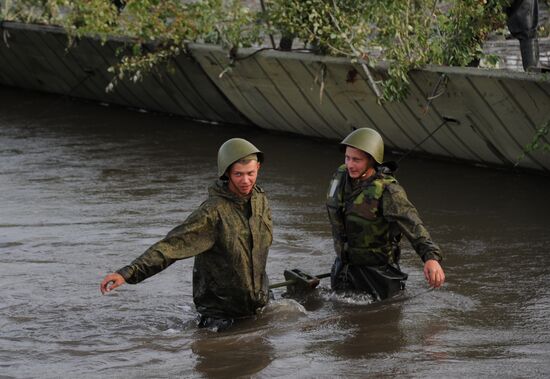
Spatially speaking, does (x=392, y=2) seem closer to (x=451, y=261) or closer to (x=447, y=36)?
(x=447, y=36)

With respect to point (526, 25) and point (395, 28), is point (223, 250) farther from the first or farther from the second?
point (526, 25)

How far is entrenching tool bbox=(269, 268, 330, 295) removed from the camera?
26.8 ft

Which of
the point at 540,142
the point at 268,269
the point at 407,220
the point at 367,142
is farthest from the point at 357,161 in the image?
the point at 540,142

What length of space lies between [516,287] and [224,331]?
216cm

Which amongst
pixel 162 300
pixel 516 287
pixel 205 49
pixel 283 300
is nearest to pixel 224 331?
pixel 283 300

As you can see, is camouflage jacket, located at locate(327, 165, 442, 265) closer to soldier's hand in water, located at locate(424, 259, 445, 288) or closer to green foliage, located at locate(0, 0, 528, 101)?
soldier's hand in water, located at locate(424, 259, 445, 288)

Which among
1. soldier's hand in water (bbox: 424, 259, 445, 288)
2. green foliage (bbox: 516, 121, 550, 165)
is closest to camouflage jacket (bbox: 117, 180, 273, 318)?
soldier's hand in water (bbox: 424, 259, 445, 288)

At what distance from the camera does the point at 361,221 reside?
7.89 m

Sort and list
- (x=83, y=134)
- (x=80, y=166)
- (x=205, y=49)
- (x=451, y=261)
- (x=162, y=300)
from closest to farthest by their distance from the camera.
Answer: (x=162, y=300)
(x=451, y=261)
(x=80, y=166)
(x=205, y=49)
(x=83, y=134)

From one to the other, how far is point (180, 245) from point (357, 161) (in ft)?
4.39

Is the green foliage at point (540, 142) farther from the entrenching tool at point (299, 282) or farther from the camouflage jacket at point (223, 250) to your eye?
the camouflage jacket at point (223, 250)

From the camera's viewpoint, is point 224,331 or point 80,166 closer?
point 224,331

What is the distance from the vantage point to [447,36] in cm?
1223

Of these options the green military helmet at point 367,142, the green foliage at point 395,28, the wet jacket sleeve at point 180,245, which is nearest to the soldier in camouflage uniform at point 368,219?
the green military helmet at point 367,142
